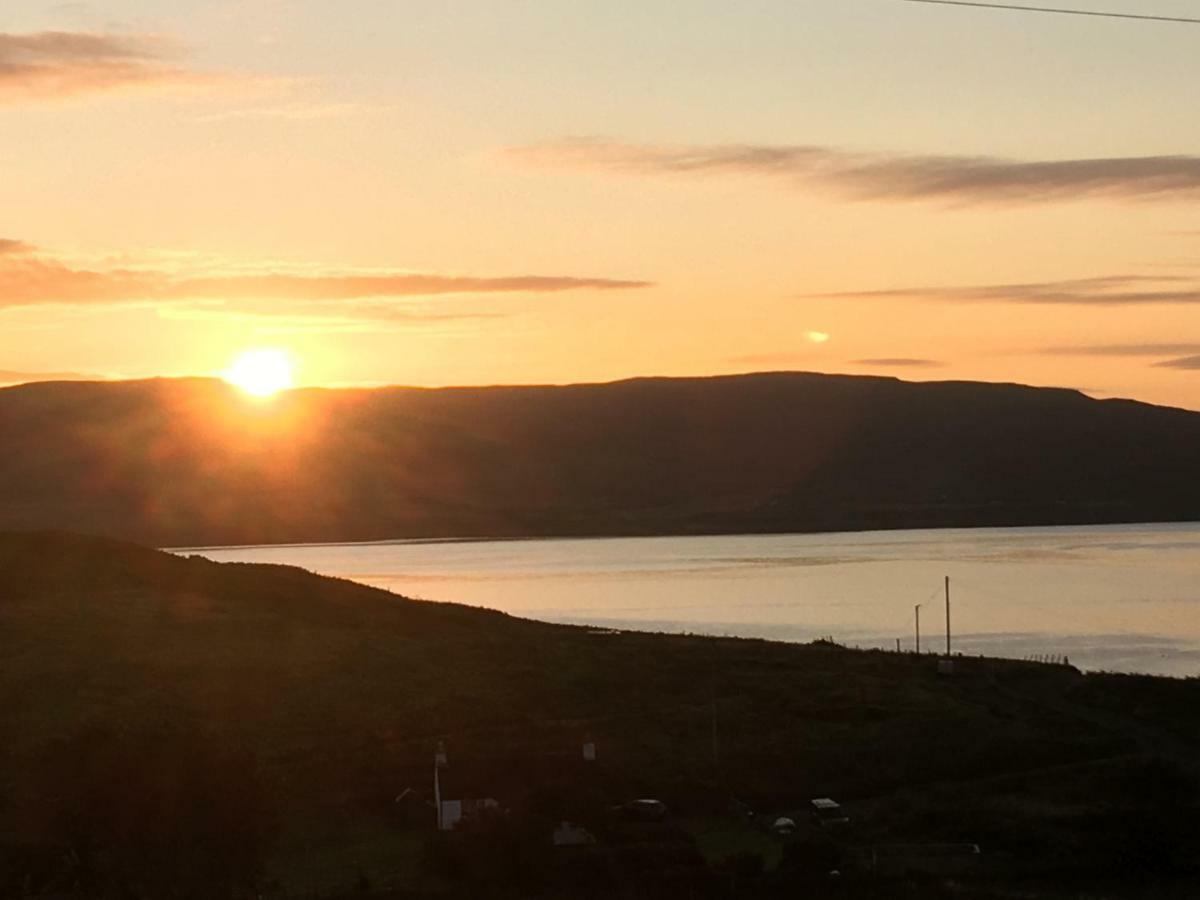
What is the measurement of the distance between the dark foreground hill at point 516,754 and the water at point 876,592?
24.9m

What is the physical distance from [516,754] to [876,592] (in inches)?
3291

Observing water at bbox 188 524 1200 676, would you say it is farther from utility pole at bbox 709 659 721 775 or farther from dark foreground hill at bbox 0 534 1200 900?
dark foreground hill at bbox 0 534 1200 900

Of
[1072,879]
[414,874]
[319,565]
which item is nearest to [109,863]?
[414,874]

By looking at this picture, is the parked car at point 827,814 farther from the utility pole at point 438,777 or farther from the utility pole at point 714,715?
the utility pole at point 438,777

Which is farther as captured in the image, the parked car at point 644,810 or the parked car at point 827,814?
the parked car at point 827,814

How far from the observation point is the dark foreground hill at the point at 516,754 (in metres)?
35.9

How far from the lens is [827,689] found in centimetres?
6188

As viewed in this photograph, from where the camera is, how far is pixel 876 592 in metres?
130

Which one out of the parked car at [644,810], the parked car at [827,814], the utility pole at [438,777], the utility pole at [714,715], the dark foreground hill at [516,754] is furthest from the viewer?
the utility pole at [714,715]

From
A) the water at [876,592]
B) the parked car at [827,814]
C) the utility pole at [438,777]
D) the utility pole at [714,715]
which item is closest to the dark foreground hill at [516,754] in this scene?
the utility pole at [714,715]

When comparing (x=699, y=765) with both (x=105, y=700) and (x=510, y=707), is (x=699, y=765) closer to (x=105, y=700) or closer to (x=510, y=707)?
(x=510, y=707)

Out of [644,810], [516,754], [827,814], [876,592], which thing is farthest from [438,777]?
[876,592]

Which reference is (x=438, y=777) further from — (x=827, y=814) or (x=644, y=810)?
(x=827, y=814)

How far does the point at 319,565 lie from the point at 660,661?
114600 mm
